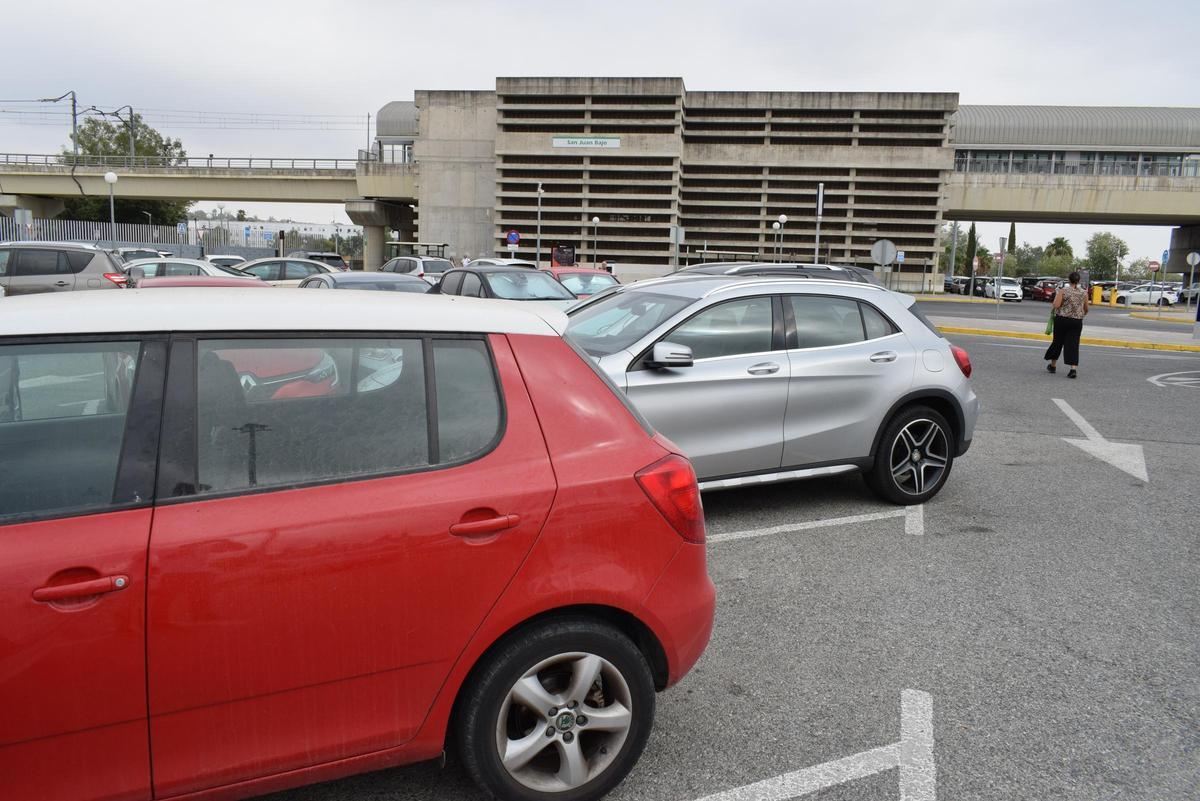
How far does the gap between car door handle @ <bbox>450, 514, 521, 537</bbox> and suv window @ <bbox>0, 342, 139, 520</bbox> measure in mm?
872

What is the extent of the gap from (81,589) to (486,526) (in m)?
0.98

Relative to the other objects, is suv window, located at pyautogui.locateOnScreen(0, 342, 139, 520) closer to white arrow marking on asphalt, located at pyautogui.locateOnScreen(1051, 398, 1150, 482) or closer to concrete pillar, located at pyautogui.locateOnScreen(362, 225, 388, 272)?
white arrow marking on asphalt, located at pyautogui.locateOnScreen(1051, 398, 1150, 482)

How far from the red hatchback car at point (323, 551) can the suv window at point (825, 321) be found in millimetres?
3557

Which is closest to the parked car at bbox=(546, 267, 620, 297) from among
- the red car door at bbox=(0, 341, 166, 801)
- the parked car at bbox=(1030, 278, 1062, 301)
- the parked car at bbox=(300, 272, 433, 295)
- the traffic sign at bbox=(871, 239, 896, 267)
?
the parked car at bbox=(300, 272, 433, 295)

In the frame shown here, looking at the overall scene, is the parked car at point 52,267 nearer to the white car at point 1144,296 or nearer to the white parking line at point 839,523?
the white parking line at point 839,523

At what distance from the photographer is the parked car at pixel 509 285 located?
44.7 feet

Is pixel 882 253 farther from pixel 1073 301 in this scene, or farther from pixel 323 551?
pixel 323 551

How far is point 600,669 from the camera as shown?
2598 millimetres

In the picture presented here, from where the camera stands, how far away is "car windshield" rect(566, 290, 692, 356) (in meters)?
5.79

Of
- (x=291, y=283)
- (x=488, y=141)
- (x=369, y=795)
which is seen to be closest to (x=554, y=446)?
(x=369, y=795)

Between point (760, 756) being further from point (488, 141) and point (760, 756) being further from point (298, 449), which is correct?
point (488, 141)

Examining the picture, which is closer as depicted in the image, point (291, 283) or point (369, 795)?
point (369, 795)

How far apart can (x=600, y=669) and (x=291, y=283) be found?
2027cm

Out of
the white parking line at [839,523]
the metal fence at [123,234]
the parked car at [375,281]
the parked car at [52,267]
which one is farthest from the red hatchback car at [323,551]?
the metal fence at [123,234]
